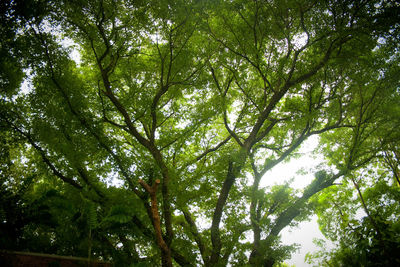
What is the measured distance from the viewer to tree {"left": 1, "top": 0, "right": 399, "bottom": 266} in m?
6.48

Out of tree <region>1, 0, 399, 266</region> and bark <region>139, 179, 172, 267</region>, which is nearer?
bark <region>139, 179, 172, 267</region>

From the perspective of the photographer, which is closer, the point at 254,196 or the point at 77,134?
the point at 77,134

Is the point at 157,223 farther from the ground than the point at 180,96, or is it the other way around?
the point at 180,96

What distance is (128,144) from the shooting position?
10.2m

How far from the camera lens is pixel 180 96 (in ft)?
29.3

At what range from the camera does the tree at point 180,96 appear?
21.3 feet

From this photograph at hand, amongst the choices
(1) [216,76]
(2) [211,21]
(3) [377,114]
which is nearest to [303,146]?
(3) [377,114]

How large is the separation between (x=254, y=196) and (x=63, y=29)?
27.4ft

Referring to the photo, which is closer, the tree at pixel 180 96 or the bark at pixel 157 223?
the bark at pixel 157 223

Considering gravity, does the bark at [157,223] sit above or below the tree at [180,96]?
below

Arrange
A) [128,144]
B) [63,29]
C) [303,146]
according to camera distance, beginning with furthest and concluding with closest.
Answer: [303,146], [128,144], [63,29]

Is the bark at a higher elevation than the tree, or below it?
below

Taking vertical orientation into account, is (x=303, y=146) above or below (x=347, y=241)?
above

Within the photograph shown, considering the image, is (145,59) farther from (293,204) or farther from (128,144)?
(293,204)
